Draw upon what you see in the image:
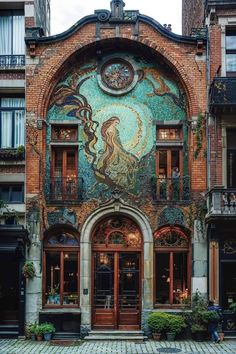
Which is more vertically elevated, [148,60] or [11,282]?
[148,60]

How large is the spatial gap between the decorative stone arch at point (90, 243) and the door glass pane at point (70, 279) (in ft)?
1.39

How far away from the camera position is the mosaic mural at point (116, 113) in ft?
80.7

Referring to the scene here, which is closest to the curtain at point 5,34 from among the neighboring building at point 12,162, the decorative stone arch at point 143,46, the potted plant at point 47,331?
the neighboring building at point 12,162

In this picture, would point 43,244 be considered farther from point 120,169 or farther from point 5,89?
point 5,89

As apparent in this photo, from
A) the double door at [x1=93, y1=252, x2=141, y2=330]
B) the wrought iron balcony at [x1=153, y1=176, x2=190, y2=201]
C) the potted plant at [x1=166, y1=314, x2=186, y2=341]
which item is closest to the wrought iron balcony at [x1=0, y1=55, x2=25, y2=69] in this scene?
the wrought iron balcony at [x1=153, y1=176, x2=190, y2=201]

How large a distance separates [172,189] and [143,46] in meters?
5.66

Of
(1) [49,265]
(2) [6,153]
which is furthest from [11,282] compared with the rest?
(2) [6,153]

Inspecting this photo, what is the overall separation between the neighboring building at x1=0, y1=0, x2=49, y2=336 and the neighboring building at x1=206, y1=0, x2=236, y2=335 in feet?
22.8

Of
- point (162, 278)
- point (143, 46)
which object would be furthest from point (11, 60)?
point (162, 278)

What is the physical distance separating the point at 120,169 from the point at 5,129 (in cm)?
481

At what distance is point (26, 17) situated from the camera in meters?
25.1

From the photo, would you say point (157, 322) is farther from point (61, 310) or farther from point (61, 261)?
point (61, 261)

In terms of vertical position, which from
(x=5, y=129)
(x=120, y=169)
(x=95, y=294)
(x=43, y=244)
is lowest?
(x=95, y=294)

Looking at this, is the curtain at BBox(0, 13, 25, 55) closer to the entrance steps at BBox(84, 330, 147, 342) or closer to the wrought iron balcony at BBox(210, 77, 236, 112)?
the wrought iron balcony at BBox(210, 77, 236, 112)
